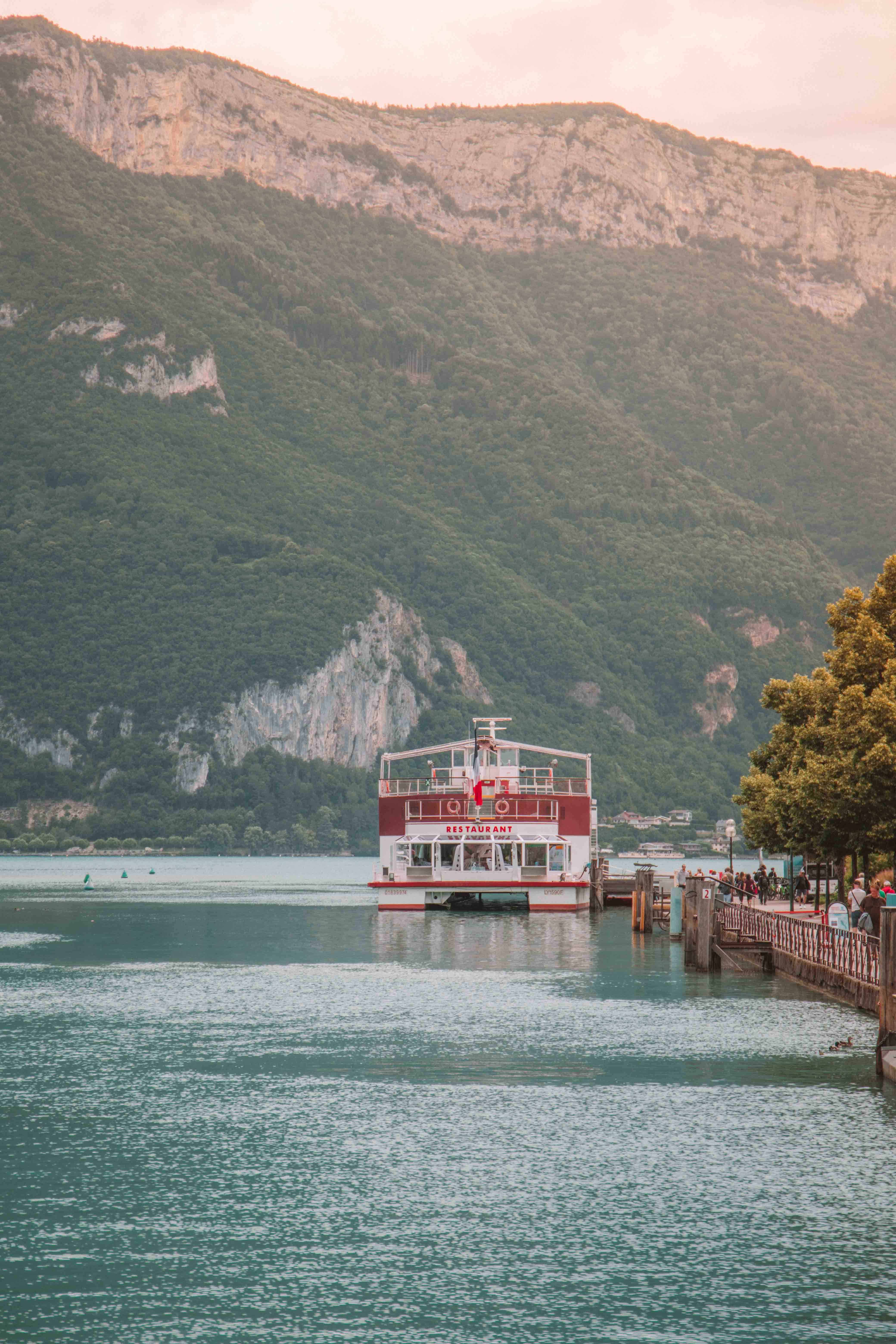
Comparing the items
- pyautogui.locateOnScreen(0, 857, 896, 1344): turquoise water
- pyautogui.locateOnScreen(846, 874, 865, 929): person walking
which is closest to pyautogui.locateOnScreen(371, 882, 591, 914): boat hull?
pyautogui.locateOnScreen(0, 857, 896, 1344): turquoise water

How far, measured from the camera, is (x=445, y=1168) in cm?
2555

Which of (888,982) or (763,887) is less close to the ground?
(763,887)

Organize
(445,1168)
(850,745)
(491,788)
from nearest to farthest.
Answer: (445,1168) < (850,745) < (491,788)

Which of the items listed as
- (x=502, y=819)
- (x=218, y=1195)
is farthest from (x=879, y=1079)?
(x=502, y=819)

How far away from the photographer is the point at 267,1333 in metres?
18.1

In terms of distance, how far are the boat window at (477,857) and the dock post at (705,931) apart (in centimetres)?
4064

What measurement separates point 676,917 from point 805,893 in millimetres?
6343

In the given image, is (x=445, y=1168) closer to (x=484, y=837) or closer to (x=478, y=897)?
(x=484, y=837)

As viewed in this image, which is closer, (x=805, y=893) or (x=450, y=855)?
(x=805, y=893)

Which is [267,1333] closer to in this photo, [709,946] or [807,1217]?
[807,1217]

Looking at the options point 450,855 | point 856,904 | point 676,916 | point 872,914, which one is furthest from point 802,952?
point 450,855

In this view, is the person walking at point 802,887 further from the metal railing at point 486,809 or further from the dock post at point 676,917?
the metal railing at point 486,809

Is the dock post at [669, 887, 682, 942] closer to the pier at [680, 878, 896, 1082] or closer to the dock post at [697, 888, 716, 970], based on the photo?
the pier at [680, 878, 896, 1082]

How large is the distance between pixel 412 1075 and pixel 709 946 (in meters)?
23.5
